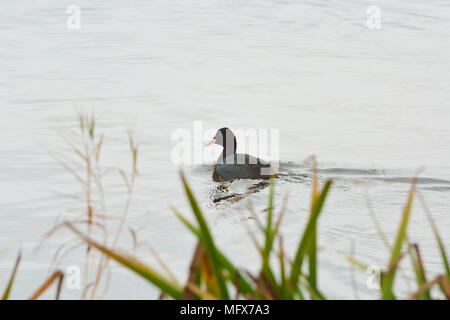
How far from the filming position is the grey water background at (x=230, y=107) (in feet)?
23.9

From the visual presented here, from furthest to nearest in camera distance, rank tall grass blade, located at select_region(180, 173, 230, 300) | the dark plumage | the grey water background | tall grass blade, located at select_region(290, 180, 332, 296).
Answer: the dark plumage, the grey water background, tall grass blade, located at select_region(290, 180, 332, 296), tall grass blade, located at select_region(180, 173, 230, 300)

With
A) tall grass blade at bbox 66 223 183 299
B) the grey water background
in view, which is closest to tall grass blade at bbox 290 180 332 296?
tall grass blade at bbox 66 223 183 299

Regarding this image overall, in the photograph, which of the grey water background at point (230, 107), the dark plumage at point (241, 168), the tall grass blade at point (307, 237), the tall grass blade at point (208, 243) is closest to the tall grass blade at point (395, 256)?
the tall grass blade at point (307, 237)

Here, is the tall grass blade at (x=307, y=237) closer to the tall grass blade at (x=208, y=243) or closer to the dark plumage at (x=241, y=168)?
the tall grass blade at (x=208, y=243)

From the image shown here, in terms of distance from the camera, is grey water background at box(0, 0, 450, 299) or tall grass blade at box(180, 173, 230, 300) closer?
tall grass blade at box(180, 173, 230, 300)

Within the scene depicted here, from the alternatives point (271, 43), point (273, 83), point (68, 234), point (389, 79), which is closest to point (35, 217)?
point (68, 234)

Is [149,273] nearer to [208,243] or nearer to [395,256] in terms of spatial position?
[208,243]

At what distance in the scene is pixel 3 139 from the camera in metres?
10.5

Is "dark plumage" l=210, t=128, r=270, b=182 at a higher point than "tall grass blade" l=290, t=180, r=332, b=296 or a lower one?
lower

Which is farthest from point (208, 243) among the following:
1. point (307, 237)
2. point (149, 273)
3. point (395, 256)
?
point (395, 256)

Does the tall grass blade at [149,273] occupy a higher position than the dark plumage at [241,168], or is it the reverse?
the tall grass blade at [149,273]

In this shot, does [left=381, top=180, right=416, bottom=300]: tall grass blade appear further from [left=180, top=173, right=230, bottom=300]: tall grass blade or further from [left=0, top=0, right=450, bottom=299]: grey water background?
[left=0, top=0, right=450, bottom=299]: grey water background

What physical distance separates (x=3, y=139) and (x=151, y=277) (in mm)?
8290

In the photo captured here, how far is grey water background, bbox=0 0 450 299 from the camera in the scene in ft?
23.9
